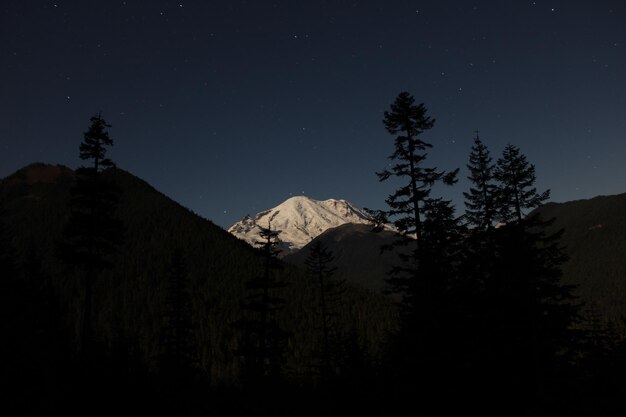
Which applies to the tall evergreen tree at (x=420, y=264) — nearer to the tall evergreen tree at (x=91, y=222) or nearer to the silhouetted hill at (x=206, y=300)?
the tall evergreen tree at (x=91, y=222)

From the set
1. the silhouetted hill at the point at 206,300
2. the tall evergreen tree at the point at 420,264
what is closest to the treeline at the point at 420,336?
the tall evergreen tree at the point at 420,264

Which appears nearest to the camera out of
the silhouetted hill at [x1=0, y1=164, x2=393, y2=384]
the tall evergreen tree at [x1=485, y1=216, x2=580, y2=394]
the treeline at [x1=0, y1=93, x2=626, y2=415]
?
the treeline at [x1=0, y1=93, x2=626, y2=415]

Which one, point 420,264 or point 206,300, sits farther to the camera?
point 206,300

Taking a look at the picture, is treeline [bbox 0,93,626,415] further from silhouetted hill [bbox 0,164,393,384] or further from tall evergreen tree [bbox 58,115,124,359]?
silhouetted hill [bbox 0,164,393,384]

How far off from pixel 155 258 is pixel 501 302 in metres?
182

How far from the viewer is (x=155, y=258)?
601 feet

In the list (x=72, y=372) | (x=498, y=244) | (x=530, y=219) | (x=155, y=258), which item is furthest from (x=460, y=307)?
(x=155, y=258)

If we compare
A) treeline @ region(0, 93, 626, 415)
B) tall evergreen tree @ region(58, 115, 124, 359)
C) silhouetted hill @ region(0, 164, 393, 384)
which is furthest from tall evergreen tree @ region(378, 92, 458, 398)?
silhouetted hill @ region(0, 164, 393, 384)

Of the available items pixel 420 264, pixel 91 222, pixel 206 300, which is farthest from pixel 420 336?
pixel 206 300

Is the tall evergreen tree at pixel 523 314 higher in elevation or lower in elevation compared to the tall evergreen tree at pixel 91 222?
lower

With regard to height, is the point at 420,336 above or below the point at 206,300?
below

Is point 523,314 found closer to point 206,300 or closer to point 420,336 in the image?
point 420,336

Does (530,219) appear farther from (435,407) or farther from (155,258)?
(155,258)

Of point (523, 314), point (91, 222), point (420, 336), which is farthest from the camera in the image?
point (91, 222)
